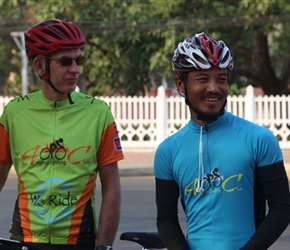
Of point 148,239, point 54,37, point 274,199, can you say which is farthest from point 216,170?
point 54,37

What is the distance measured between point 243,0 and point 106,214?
25740mm

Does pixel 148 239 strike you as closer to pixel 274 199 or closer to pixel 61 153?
pixel 61 153

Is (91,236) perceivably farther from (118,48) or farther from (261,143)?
(118,48)

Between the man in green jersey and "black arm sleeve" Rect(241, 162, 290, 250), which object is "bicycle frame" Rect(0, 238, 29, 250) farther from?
"black arm sleeve" Rect(241, 162, 290, 250)

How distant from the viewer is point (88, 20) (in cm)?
3173

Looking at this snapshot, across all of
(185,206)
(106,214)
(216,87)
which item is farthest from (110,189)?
(216,87)

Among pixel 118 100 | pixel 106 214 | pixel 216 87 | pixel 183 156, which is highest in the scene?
pixel 216 87

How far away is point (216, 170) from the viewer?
3.65 m

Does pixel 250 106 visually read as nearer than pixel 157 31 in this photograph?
Yes

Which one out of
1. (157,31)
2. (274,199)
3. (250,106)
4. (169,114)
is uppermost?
(274,199)

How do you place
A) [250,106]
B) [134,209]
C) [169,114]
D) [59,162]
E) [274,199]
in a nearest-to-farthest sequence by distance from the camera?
1. [274,199]
2. [59,162]
3. [134,209]
4. [250,106]
5. [169,114]

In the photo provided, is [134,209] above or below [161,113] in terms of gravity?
below

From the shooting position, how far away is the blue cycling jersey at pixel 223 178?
142 inches

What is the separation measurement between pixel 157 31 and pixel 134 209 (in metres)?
16.9
